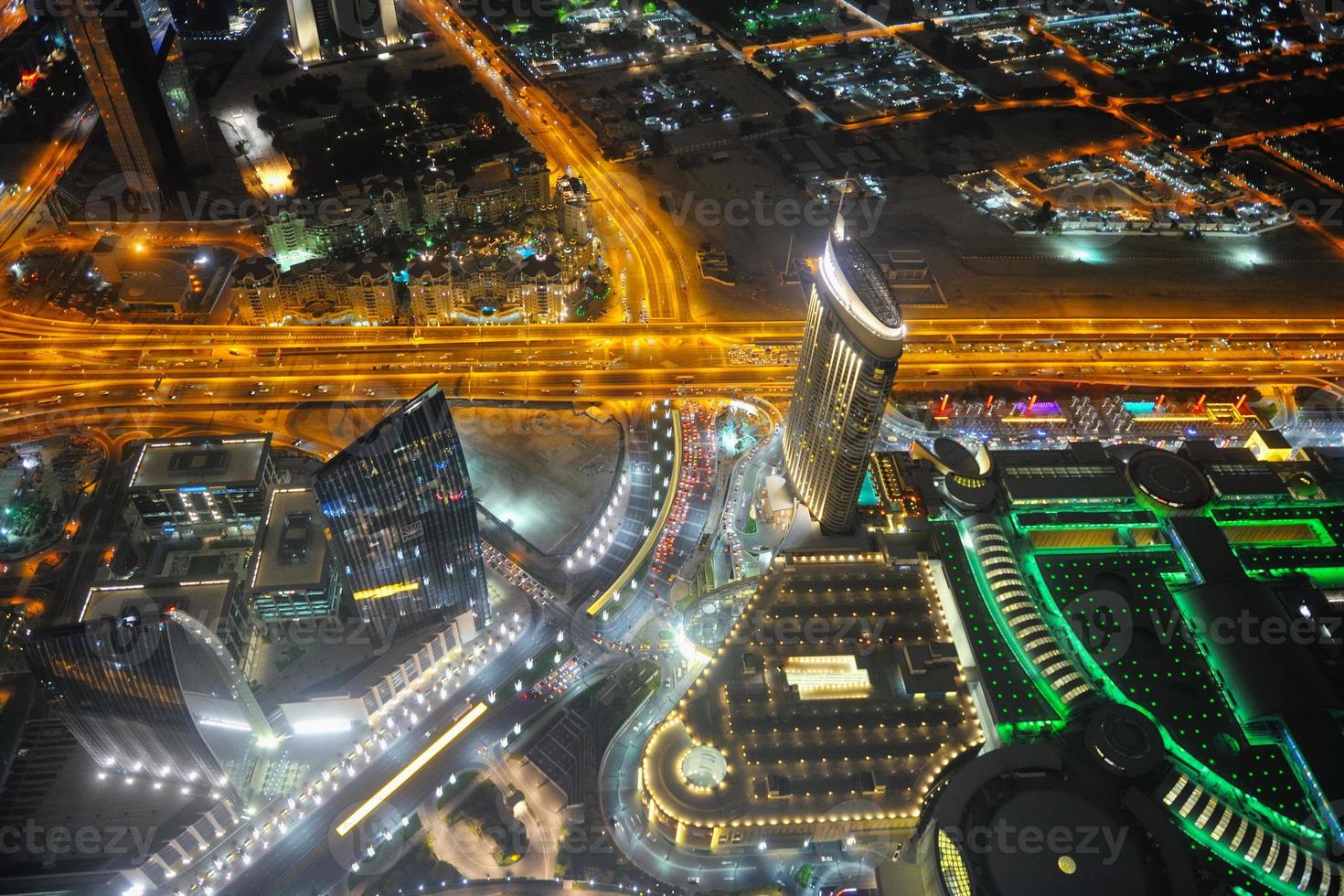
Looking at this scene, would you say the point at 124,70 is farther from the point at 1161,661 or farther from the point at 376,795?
the point at 1161,661

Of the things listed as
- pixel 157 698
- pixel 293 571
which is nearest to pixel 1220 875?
pixel 157 698

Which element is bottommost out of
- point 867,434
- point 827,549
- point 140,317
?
point 140,317

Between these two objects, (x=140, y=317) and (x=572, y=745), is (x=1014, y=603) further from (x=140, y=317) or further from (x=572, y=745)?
(x=140, y=317)

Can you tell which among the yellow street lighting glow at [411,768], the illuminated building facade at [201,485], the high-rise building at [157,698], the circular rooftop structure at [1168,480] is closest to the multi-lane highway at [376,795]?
the yellow street lighting glow at [411,768]

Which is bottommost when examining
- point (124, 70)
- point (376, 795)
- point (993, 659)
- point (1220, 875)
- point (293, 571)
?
point (376, 795)

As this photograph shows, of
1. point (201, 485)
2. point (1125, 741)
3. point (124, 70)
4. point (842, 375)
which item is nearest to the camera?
point (1125, 741)

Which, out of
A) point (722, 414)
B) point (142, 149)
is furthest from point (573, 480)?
point (142, 149)
